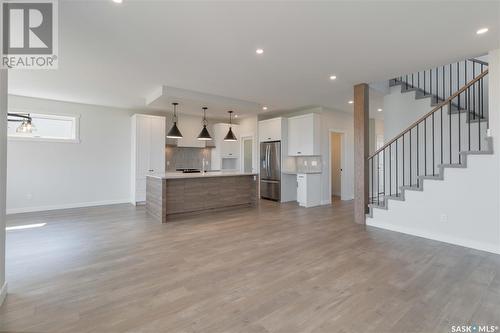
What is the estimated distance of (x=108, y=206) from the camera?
21.7ft

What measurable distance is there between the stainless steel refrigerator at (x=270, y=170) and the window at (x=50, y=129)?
5.29m

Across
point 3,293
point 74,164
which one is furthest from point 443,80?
point 74,164

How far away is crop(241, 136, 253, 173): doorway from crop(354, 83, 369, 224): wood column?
423 cm

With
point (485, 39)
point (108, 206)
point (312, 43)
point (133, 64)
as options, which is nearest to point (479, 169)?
point (485, 39)

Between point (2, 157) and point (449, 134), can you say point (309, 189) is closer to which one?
point (449, 134)

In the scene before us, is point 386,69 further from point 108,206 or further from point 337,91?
point 108,206

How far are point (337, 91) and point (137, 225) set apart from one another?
16.5 ft

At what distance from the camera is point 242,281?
251cm

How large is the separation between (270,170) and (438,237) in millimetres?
4530

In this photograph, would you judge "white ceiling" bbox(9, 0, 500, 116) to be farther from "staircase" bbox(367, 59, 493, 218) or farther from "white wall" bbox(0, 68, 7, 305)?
"staircase" bbox(367, 59, 493, 218)

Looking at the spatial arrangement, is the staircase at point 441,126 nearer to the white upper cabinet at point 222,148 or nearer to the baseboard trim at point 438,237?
the baseboard trim at point 438,237

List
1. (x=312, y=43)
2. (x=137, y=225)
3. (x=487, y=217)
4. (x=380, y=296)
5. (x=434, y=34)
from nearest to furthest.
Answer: (x=380, y=296) < (x=434, y=34) < (x=312, y=43) < (x=487, y=217) < (x=137, y=225)

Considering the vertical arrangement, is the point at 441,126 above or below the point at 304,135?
below

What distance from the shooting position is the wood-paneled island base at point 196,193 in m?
5.08
